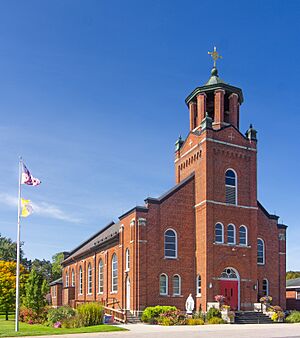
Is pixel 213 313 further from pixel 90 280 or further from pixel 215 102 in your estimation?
pixel 90 280

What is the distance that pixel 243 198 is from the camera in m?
40.1

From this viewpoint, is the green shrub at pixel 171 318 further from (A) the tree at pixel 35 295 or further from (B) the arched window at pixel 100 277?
(B) the arched window at pixel 100 277

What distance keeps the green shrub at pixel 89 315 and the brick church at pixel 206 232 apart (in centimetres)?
630

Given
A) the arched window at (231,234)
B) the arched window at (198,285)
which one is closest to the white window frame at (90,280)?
the arched window at (198,285)

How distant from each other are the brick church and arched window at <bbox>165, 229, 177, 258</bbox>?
0.26 feet

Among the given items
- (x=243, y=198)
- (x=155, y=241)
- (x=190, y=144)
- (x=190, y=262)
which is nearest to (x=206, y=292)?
(x=190, y=262)

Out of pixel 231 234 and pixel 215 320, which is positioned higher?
pixel 231 234

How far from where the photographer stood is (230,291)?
37.7 meters

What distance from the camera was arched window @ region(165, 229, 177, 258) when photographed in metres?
38.0

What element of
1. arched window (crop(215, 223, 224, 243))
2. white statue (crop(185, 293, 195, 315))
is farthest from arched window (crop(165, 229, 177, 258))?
white statue (crop(185, 293, 195, 315))

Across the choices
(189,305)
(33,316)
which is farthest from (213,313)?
(33,316)

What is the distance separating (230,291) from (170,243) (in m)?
5.97

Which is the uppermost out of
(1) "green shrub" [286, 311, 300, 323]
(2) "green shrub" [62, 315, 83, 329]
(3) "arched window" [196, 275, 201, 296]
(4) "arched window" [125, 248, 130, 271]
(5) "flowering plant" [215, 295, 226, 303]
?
(4) "arched window" [125, 248, 130, 271]

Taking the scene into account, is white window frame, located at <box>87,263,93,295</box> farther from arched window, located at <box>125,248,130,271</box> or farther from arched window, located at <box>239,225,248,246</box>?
arched window, located at <box>239,225,248,246</box>
